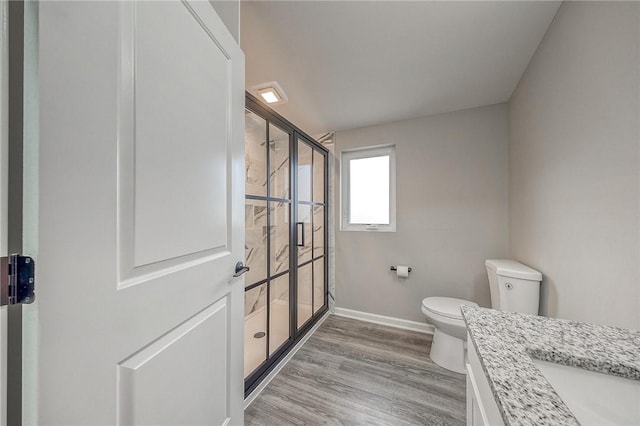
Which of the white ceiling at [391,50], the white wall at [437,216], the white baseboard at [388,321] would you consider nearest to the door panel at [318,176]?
the white wall at [437,216]

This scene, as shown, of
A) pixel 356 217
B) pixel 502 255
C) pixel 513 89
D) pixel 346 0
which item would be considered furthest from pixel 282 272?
pixel 513 89

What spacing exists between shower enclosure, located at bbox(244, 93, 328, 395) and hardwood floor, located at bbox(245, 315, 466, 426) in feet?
0.59

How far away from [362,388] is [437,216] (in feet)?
5.28

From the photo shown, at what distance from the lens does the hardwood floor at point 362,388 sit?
4.43 feet

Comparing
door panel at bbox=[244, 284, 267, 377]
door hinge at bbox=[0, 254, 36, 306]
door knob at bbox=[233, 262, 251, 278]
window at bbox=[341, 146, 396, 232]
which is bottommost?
door panel at bbox=[244, 284, 267, 377]

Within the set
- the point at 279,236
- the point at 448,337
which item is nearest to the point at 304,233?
→ the point at 279,236

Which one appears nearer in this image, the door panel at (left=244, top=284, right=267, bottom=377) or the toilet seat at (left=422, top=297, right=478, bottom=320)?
the door panel at (left=244, top=284, right=267, bottom=377)

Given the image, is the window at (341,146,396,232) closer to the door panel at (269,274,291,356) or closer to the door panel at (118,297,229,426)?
the door panel at (269,274,291,356)

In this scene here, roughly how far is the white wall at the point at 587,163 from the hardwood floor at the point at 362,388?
0.86 meters

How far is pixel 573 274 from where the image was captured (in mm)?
1140

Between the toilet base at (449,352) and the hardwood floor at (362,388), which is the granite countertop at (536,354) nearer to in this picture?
the hardwood floor at (362,388)

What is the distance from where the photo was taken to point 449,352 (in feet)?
5.81

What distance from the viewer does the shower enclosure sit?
158cm

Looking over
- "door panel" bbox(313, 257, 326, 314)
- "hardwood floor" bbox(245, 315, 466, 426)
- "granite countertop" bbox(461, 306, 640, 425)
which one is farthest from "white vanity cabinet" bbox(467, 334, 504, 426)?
"door panel" bbox(313, 257, 326, 314)
